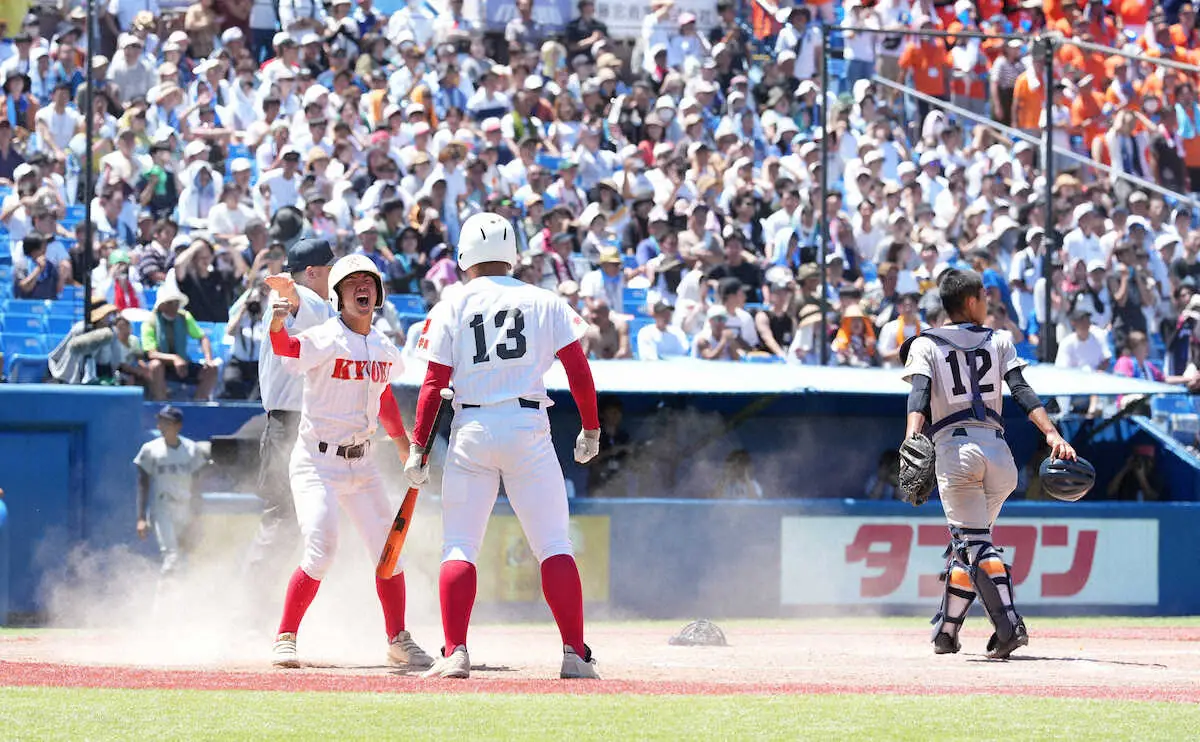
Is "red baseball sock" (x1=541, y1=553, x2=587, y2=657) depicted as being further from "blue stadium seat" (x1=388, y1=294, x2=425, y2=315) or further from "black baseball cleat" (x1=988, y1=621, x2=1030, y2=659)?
"blue stadium seat" (x1=388, y1=294, x2=425, y2=315)

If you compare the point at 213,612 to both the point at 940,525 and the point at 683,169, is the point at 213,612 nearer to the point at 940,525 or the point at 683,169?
the point at 940,525

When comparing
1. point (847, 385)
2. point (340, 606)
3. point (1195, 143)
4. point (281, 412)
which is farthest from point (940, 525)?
point (1195, 143)

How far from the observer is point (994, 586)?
906 centimetres

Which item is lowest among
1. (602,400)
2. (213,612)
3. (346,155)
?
(213,612)

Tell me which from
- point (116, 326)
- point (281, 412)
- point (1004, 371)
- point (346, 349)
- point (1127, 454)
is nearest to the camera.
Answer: point (346, 349)

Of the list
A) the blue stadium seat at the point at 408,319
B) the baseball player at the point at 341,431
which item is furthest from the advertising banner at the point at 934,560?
the baseball player at the point at 341,431

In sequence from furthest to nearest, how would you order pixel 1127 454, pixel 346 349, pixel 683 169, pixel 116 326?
pixel 683 169 < pixel 1127 454 < pixel 116 326 < pixel 346 349

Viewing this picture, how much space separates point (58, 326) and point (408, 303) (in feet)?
9.68

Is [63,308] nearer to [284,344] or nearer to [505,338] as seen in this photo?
[284,344]

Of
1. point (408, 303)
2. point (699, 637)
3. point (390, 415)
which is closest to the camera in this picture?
point (390, 415)

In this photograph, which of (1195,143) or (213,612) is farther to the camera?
(1195,143)

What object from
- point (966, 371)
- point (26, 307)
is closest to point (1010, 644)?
point (966, 371)

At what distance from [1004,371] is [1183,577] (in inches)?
227

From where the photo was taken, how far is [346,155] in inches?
696
